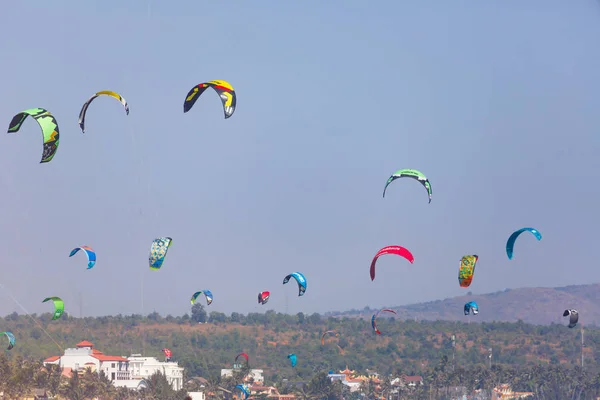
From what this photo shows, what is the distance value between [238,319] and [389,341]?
27.8 metres

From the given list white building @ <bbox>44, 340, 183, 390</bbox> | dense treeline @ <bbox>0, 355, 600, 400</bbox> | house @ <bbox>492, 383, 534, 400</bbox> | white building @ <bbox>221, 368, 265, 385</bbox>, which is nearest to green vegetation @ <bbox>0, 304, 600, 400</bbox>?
dense treeline @ <bbox>0, 355, 600, 400</bbox>

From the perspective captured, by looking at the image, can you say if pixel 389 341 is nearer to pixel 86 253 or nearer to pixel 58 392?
pixel 58 392

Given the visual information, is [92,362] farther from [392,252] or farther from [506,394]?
[392,252]

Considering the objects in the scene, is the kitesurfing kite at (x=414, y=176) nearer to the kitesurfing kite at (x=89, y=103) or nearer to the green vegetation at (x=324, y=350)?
the kitesurfing kite at (x=89, y=103)

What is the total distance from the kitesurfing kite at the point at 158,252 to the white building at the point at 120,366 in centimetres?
4722

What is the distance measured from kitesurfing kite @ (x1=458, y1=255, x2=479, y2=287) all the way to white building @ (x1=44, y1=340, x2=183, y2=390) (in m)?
49.3

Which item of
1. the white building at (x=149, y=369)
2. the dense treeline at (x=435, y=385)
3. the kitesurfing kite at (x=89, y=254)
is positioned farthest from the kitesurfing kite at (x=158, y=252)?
the white building at (x=149, y=369)

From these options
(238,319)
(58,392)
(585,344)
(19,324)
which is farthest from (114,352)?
(585,344)

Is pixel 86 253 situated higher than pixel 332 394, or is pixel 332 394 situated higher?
pixel 86 253

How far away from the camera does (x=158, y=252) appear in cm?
4366

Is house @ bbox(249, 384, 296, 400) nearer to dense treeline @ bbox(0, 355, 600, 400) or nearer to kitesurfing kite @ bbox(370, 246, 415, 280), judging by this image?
dense treeline @ bbox(0, 355, 600, 400)

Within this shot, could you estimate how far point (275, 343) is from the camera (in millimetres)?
141625

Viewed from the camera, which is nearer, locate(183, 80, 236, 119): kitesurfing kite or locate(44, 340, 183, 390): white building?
locate(183, 80, 236, 119): kitesurfing kite

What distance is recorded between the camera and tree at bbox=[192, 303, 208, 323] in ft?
511
